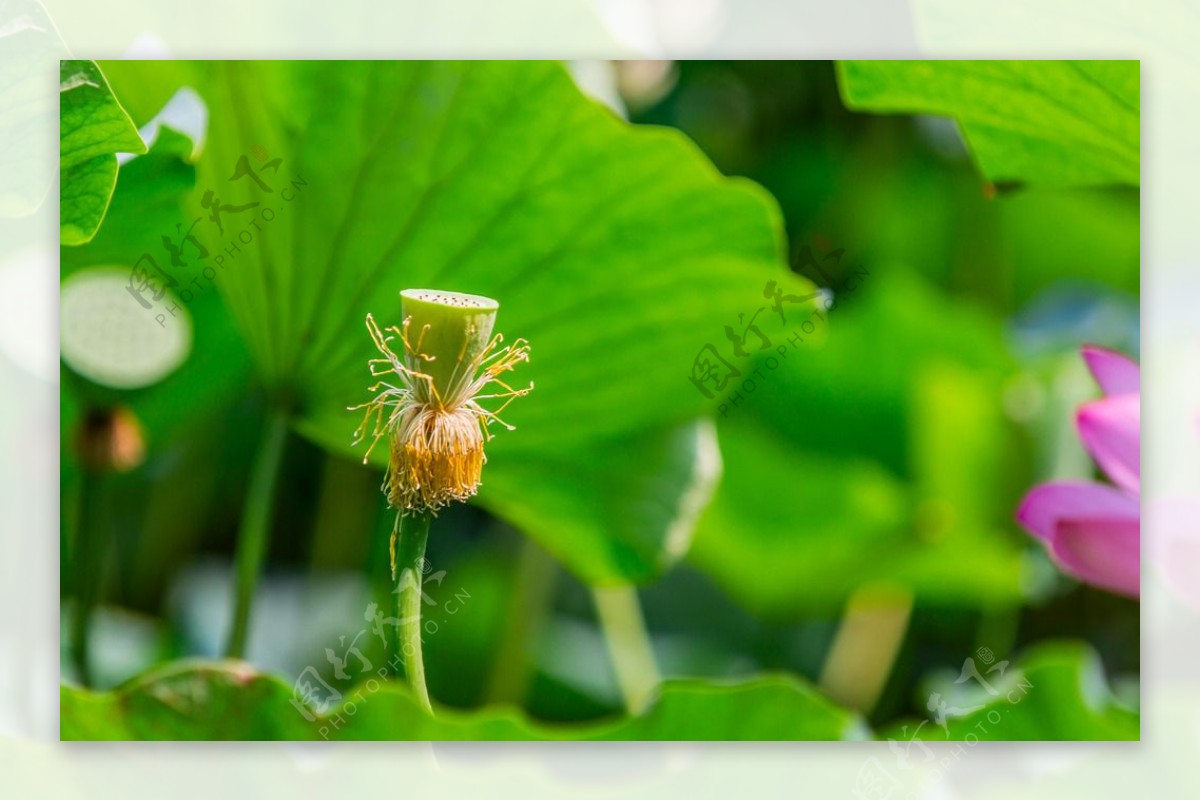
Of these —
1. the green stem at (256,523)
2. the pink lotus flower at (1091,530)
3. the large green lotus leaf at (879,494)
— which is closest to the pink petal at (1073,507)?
the pink lotus flower at (1091,530)

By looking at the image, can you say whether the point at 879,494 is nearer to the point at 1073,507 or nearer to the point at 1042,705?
the point at 1042,705

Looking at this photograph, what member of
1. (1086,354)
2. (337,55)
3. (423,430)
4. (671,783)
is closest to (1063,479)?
(1086,354)

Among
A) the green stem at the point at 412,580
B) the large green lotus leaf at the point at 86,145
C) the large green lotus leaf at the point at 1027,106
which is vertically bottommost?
the green stem at the point at 412,580

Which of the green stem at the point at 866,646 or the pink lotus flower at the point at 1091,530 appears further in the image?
the green stem at the point at 866,646

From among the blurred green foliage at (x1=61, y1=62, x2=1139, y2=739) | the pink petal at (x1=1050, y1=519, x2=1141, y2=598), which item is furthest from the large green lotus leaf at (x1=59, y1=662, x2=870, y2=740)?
the pink petal at (x1=1050, y1=519, x2=1141, y2=598)

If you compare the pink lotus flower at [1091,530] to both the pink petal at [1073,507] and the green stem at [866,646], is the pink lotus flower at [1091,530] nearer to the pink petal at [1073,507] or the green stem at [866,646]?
the pink petal at [1073,507]

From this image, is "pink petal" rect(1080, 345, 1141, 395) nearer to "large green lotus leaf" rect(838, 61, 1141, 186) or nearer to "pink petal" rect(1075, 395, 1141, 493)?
"pink petal" rect(1075, 395, 1141, 493)
